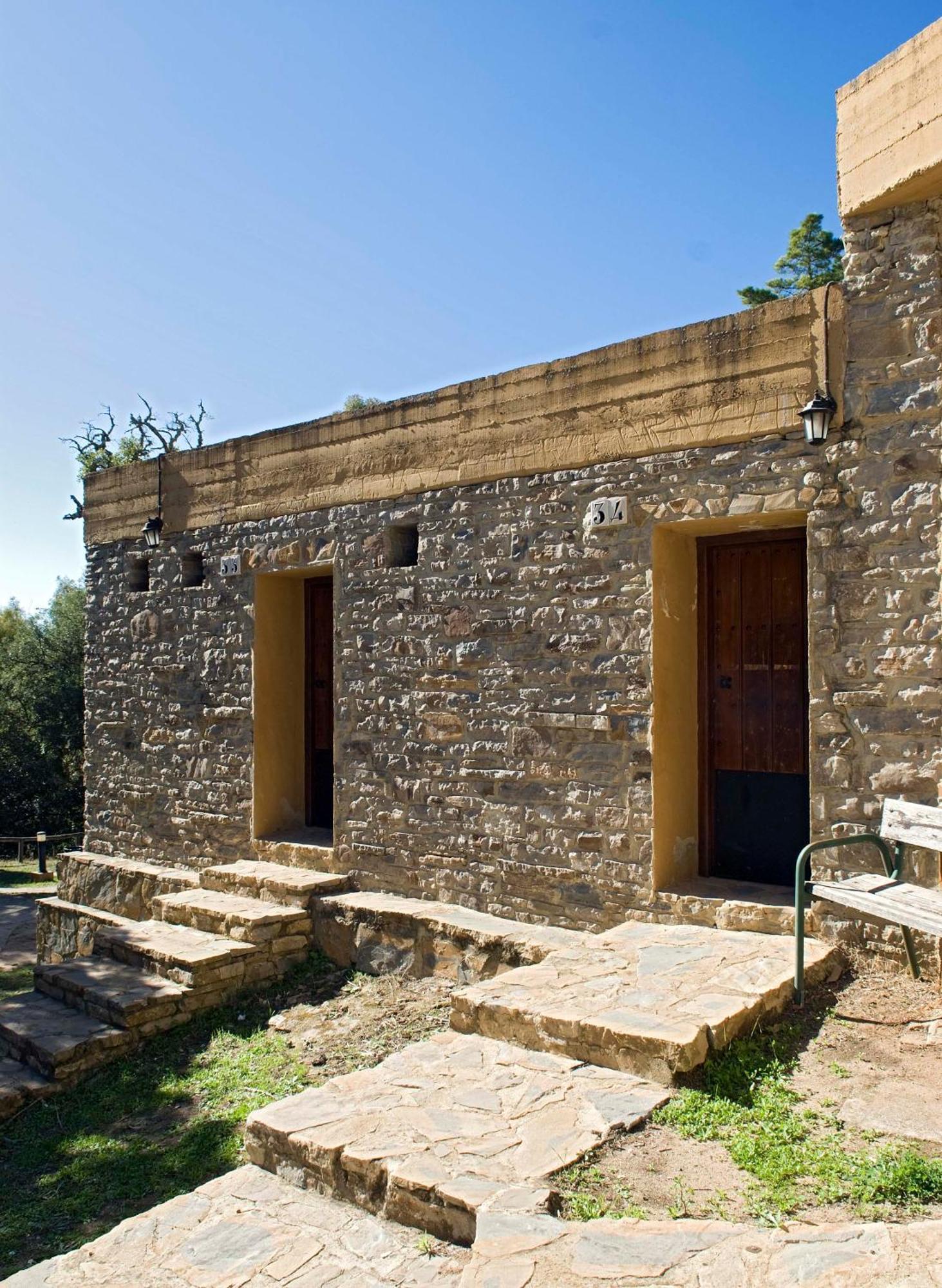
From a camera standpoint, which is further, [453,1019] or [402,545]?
[402,545]

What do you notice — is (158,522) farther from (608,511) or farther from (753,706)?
(753,706)

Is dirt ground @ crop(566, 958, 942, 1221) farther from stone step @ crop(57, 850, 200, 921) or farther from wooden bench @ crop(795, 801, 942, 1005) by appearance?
stone step @ crop(57, 850, 200, 921)

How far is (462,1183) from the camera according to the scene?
297 centimetres

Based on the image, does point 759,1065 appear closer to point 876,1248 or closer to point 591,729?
point 876,1248

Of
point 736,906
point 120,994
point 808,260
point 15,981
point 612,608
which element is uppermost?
point 808,260

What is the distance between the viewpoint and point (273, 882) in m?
7.11

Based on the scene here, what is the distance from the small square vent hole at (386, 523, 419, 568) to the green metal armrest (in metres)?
3.60

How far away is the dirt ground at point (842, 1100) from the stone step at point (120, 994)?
12.2 feet

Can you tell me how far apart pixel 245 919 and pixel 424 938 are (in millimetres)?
1318

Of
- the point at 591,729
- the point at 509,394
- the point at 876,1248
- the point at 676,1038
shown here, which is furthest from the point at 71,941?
the point at 876,1248

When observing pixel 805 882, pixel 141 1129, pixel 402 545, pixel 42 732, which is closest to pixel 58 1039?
pixel 141 1129

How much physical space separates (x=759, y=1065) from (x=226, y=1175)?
1.98 metres

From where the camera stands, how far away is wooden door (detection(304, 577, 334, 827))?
329 inches

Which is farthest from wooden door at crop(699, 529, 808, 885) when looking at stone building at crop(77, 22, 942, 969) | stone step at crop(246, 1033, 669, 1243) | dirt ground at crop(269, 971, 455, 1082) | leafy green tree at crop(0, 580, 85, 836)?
leafy green tree at crop(0, 580, 85, 836)
